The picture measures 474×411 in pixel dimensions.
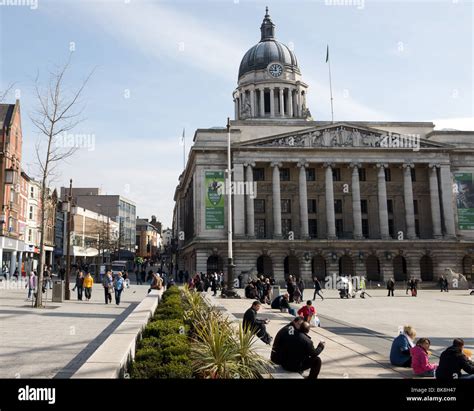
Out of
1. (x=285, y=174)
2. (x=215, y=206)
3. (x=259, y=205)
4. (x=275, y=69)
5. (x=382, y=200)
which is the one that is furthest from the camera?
(x=275, y=69)

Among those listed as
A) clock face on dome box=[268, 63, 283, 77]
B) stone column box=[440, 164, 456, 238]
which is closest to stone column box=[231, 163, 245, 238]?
stone column box=[440, 164, 456, 238]

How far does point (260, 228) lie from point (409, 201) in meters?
19.4

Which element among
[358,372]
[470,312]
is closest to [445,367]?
[358,372]

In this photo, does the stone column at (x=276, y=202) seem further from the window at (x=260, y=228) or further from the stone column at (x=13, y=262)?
the stone column at (x=13, y=262)

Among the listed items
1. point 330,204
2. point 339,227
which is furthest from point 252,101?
point 339,227

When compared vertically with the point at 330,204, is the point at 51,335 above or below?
A: below

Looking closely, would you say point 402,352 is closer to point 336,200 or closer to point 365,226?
point 336,200

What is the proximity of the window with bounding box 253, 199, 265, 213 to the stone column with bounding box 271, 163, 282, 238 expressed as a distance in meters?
2.73

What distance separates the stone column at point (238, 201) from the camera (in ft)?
173

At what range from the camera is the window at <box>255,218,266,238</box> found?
5603cm

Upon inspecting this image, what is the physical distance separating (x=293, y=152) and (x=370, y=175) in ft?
38.8

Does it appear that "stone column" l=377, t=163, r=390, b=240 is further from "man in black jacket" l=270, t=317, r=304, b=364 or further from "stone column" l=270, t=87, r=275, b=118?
"man in black jacket" l=270, t=317, r=304, b=364

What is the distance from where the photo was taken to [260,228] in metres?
56.4
